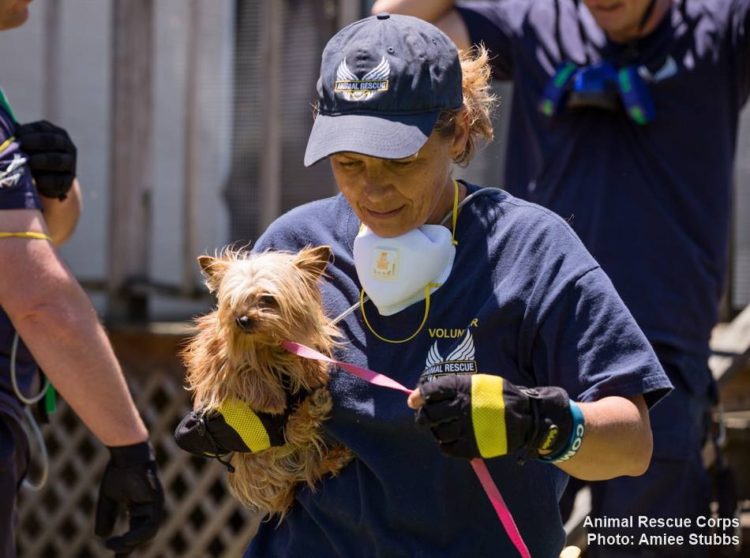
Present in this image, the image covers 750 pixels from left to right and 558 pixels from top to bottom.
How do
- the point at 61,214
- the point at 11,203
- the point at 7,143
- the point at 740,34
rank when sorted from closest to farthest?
the point at 11,203, the point at 7,143, the point at 61,214, the point at 740,34

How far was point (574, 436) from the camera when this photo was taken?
2.05m

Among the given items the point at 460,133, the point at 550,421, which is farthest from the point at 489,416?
the point at 460,133

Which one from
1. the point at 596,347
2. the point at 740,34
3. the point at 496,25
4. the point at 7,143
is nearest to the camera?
the point at 596,347

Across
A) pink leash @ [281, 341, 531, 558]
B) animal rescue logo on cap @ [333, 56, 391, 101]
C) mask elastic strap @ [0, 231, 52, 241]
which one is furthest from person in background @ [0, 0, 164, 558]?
animal rescue logo on cap @ [333, 56, 391, 101]

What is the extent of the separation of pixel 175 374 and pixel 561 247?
405cm

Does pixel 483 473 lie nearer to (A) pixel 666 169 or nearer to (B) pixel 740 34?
(A) pixel 666 169

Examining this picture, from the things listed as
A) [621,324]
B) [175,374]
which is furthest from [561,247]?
[175,374]

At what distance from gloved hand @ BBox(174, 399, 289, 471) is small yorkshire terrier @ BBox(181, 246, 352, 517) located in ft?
0.05

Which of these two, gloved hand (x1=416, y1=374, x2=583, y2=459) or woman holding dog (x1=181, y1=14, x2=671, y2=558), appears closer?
gloved hand (x1=416, y1=374, x2=583, y2=459)

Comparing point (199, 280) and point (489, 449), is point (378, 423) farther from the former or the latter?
point (199, 280)

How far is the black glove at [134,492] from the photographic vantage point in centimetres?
314

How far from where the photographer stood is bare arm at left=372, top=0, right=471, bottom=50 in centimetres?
397

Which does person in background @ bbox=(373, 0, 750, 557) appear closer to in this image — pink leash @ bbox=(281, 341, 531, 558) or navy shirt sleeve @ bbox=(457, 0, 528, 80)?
navy shirt sleeve @ bbox=(457, 0, 528, 80)

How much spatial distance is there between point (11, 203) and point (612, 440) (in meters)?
1.66
